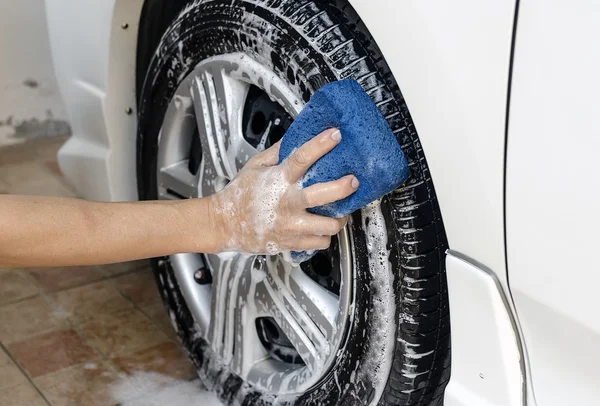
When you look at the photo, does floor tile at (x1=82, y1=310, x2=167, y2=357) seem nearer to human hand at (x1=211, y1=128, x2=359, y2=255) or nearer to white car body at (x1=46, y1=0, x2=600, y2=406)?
human hand at (x1=211, y1=128, x2=359, y2=255)

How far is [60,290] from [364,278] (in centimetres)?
139

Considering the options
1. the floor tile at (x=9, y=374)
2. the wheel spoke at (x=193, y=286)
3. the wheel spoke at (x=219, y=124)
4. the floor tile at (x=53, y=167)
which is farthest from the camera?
the floor tile at (x=53, y=167)

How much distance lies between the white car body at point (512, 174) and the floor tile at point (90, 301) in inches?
52.3

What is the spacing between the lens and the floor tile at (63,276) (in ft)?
7.52

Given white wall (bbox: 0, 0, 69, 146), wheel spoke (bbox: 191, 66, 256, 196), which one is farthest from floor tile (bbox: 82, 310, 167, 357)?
white wall (bbox: 0, 0, 69, 146)

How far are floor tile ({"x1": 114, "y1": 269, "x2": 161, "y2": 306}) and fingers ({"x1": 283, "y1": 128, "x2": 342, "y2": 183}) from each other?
122cm

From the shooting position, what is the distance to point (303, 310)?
4.41ft

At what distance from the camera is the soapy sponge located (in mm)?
1000

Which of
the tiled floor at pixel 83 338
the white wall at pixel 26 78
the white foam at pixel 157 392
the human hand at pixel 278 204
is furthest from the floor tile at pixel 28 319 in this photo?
the white wall at pixel 26 78

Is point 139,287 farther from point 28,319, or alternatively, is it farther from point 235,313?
point 235,313

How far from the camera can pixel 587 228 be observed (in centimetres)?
81

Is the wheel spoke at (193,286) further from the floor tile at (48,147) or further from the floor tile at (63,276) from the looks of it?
the floor tile at (48,147)

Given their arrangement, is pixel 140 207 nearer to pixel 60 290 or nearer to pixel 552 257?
pixel 552 257

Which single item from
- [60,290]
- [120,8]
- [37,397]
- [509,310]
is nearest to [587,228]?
[509,310]
